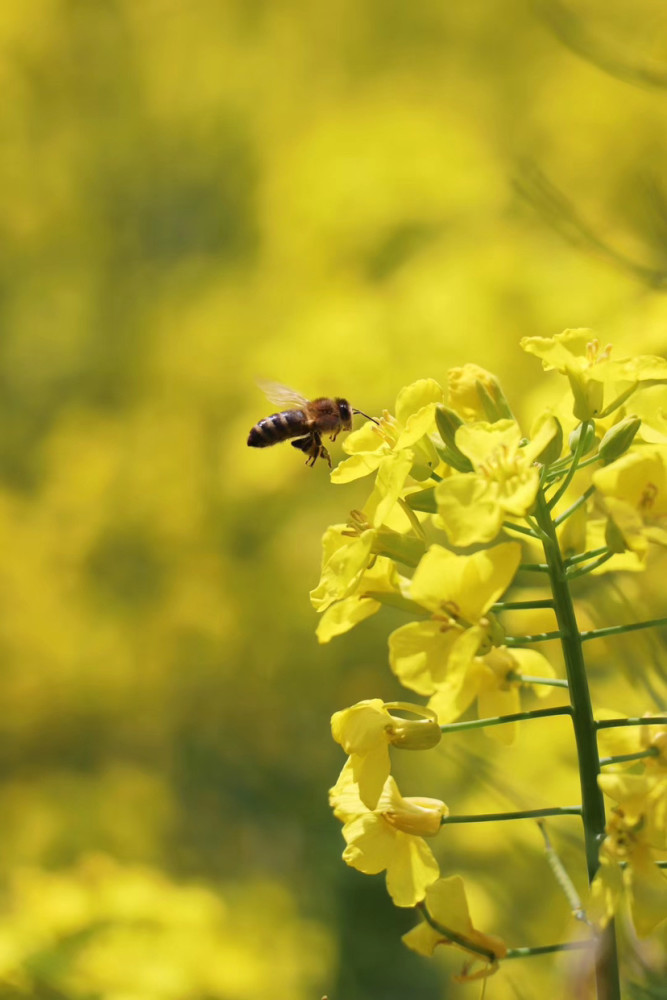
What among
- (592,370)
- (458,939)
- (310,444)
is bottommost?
(458,939)

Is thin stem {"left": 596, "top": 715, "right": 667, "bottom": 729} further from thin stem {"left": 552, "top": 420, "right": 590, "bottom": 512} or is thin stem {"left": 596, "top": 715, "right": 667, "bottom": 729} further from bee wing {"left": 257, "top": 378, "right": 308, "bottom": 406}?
bee wing {"left": 257, "top": 378, "right": 308, "bottom": 406}

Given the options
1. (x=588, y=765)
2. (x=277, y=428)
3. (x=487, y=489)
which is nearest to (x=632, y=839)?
(x=588, y=765)

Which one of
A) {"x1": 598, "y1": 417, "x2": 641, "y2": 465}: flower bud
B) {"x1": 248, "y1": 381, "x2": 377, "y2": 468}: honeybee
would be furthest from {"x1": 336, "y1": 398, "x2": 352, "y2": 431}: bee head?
{"x1": 598, "y1": 417, "x2": 641, "y2": 465}: flower bud

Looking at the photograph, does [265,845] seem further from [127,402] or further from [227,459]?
[127,402]

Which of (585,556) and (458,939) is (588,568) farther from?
(458,939)

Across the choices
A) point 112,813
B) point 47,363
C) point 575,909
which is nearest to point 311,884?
point 112,813
